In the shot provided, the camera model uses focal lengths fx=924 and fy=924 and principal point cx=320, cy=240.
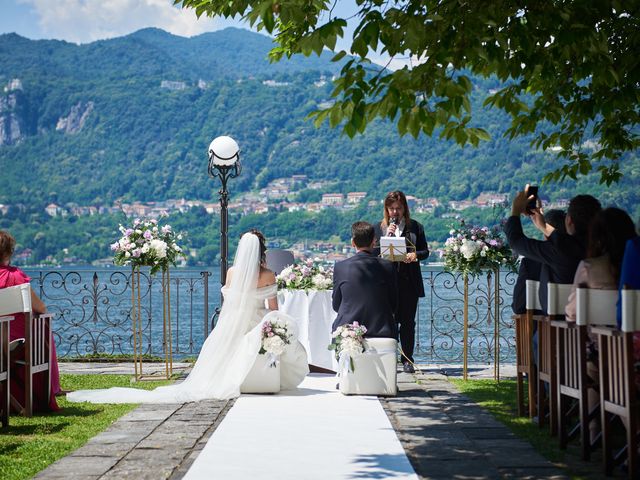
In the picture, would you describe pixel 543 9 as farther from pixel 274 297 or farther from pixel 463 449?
pixel 274 297

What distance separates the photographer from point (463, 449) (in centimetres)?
604

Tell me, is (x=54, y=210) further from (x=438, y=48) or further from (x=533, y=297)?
(x=438, y=48)

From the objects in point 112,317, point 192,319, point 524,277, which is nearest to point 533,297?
point 524,277

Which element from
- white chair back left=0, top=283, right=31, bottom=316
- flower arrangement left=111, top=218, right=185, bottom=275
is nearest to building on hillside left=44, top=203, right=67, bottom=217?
flower arrangement left=111, top=218, right=185, bottom=275

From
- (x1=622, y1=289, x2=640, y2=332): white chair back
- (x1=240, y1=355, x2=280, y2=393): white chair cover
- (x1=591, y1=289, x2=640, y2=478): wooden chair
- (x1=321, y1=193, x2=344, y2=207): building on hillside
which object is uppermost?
(x1=321, y1=193, x2=344, y2=207): building on hillside

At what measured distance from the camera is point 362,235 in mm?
8922

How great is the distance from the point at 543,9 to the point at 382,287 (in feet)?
11.0

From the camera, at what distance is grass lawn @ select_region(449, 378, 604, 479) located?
5.39 m

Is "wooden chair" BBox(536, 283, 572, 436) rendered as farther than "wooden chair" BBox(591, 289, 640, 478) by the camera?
Yes

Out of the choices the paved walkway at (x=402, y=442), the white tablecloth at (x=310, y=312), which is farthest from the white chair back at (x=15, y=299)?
the white tablecloth at (x=310, y=312)

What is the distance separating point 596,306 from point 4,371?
14.3 feet

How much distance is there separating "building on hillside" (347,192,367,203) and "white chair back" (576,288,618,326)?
49.9m

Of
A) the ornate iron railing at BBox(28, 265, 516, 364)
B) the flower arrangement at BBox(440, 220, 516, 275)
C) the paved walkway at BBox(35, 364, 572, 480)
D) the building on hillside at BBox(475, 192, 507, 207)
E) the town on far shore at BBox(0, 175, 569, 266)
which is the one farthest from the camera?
the town on far shore at BBox(0, 175, 569, 266)

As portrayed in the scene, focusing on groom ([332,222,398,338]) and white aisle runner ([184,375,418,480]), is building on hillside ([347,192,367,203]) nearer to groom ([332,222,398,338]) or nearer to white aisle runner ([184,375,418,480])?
groom ([332,222,398,338])
